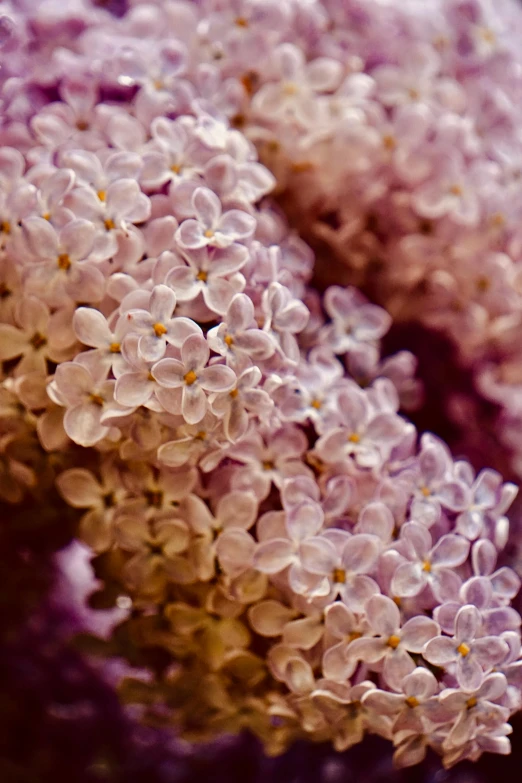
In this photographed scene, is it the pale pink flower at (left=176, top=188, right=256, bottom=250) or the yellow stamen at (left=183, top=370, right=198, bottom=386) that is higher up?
the pale pink flower at (left=176, top=188, right=256, bottom=250)

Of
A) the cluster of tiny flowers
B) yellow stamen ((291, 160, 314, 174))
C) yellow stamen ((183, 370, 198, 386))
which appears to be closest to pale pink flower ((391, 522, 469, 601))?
the cluster of tiny flowers

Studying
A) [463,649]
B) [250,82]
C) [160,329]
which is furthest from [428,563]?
[250,82]

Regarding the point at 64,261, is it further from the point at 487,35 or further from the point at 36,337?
the point at 487,35

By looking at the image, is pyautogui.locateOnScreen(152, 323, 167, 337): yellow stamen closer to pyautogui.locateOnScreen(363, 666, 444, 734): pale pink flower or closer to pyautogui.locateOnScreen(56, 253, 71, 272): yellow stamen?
pyautogui.locateOnScreen(56, 253, 71, 272): yellow stamen

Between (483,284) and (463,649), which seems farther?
(483,284)

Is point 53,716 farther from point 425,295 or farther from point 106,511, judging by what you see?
point 425,295

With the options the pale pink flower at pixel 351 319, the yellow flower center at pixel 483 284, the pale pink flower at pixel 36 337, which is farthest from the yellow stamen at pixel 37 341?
the yellow flower center at pixel 483 284

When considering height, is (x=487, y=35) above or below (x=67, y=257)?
above
